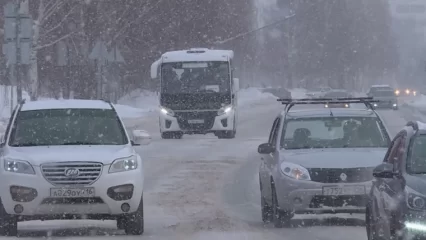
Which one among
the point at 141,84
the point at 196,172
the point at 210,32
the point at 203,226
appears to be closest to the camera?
the point at 203,226

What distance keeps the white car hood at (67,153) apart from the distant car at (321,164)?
1.84 metres

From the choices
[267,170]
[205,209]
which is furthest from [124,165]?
[205,209]

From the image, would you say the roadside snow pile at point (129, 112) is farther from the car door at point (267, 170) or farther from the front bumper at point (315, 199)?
the front bumper at point (315, 199)

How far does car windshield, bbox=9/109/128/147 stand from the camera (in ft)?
41.6

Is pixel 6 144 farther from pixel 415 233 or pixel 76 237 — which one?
pixel 415 233

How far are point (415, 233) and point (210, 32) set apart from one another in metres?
53.6

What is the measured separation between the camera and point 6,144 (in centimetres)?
1251

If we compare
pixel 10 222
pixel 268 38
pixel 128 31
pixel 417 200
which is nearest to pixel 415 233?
pixel 417 200

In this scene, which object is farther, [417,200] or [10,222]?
[10,222]

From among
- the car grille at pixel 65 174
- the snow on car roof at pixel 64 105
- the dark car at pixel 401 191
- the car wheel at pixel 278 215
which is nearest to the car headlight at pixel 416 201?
the dark car at pixel 401 191

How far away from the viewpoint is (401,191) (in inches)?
352

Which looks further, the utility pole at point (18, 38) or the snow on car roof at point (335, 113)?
the utility pole at point (18, 38)

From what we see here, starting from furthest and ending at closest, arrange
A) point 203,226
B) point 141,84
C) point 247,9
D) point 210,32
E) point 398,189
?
point 247,9
point 141,84
point 210,32
point 203,226
point 398,189

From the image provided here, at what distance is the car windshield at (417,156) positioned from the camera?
931 centimetres
